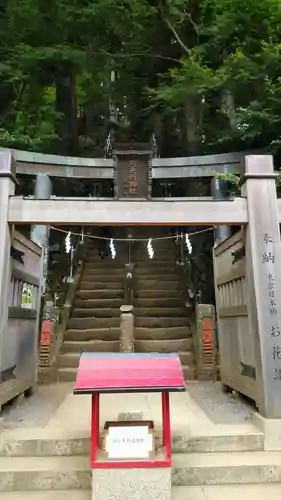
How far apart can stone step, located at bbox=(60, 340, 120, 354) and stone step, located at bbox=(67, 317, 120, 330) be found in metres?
0.76

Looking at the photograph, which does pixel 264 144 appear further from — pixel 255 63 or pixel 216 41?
pixel 216 41

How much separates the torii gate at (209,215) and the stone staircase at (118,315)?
4.39 m

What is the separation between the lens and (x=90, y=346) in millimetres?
9836

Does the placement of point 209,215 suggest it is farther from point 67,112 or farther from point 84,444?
point 67,112

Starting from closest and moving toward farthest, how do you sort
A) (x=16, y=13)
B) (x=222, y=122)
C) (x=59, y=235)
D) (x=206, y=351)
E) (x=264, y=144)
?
1. (x=206, y=351)
2. (x=264, y=144)
3. (x=16, y=13)
4. (x=222, y=122)
5. (x=59, y=235)

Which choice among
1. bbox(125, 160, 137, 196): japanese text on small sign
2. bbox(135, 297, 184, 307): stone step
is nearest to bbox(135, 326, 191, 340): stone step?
bbox(135, 297, 184, 307): stone step

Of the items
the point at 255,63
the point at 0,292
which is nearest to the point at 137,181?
the point at 255,63

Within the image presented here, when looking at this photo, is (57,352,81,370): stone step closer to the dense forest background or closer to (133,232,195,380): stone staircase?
(133,232,195,380): stone staircase

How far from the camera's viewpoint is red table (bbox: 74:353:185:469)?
366 cm

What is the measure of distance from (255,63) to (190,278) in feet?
21.3

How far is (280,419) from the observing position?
474 cm

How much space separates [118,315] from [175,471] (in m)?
7.10

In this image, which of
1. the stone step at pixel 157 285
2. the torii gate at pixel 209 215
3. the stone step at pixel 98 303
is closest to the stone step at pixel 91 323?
the stone step at pixel 98 303

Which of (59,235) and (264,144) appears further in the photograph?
(59,235)
